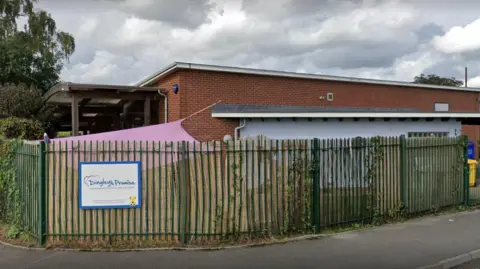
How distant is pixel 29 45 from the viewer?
29.6 m

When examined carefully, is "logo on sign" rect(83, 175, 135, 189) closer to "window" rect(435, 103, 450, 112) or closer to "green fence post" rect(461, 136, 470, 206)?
"green fence post" rect(461, 136, 470, 206)

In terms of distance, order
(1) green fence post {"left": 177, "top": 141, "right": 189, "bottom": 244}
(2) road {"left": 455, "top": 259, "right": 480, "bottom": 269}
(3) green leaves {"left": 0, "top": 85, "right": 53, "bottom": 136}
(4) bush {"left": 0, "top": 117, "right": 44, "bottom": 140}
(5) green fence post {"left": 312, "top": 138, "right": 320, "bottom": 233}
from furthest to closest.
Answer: (3) green leaves {"left": 0, "top": 85, "right": 53, "bottom": 136} < (4) bush {"left": 0, "top": 117, "right": 44, "bottom": 140} < (5) green fence post {"left": 312, "top": 138, "right": 320, "bottom": 233} < (1) green fence post {"left": 177, "top": 141, "right": 189, "bottom": 244} < (2) road {"left": 455, "top": 259, "right": 480, "bottom": 269}

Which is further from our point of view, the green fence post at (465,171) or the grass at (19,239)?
the green fence post at (465,171)

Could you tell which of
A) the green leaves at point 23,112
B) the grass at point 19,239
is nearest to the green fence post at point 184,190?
the grass at point 19,239

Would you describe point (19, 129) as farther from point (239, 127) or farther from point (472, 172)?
point (472, 172)

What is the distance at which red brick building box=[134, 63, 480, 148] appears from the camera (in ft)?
45.3

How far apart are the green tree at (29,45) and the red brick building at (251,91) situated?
16600 millimetres

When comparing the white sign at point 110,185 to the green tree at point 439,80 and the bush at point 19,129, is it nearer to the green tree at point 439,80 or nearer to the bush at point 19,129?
the bush at point 19,129

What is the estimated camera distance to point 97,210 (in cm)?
709

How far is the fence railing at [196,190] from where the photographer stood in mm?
7066

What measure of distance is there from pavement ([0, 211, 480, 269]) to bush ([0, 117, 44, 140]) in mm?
4793

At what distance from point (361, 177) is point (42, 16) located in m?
29.4

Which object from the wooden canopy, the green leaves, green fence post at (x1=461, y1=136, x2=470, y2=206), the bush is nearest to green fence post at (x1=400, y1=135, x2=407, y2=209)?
green fence post at (x1=461, y1=136, x2=470, y2=206)

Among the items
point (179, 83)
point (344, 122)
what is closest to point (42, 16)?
point (179, 83)
